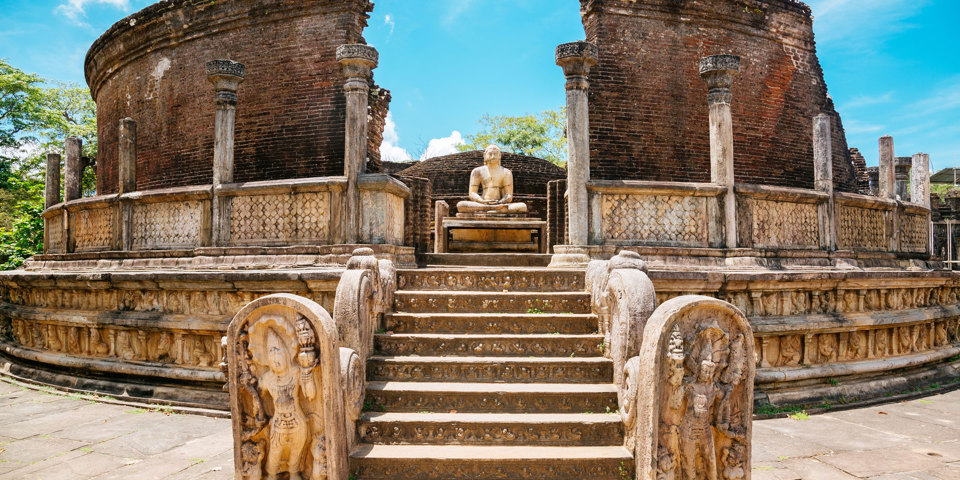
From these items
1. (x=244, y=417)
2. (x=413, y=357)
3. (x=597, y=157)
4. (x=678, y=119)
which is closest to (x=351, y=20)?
(x=597, y=157)

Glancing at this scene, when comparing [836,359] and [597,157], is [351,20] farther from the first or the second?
[836,359]

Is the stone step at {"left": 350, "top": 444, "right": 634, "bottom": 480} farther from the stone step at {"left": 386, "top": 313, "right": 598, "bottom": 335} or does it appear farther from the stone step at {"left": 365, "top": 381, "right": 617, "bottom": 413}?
the stone step at {"left": 386, "top": 313, "right": 598, "bottom": 335}

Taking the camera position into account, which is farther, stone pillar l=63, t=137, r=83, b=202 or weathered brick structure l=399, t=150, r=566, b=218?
weathered brick structure l=399, t=150, r=566, b=218

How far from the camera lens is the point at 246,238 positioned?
721cm

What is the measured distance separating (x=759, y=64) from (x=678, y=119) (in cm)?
248

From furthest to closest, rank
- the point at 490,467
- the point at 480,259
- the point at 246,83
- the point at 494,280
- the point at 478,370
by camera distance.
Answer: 1. the point at 246,83
2. the point at 480,259
3. the point at 494,280
4. the point at 478,370
5. the point at 490,467

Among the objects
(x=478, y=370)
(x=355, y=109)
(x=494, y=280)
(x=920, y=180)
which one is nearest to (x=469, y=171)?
(x=355, y=109)

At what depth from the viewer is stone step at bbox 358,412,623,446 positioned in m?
4.15

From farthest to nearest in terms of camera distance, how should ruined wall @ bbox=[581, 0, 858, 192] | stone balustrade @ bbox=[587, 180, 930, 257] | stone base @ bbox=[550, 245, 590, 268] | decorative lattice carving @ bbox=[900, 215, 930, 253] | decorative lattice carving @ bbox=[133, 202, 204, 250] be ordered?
1. ruined wall @ bbox=[581, 0, 858, 192]
2. decorative lattice carving @ bbox=[900, 215, 930, 253]
3. decorative lattice carving @ bbox=[133, 202, 204, 250]
4. stone balustrade @ bbox=[587, 180, 930, 257]
5. stone base @ bbox=[550, 245, 590, 268]

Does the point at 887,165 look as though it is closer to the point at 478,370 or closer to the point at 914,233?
the point at 914,233

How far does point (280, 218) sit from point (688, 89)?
8.44m

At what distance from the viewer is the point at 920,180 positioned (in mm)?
10523

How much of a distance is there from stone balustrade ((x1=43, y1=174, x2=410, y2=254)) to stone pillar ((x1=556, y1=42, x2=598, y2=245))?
2.25m

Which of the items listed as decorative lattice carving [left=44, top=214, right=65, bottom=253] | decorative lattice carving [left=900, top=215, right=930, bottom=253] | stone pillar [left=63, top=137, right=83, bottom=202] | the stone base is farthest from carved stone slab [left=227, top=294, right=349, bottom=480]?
decorative lattice carving [left=900, top=215, right=930, bottom=253]
